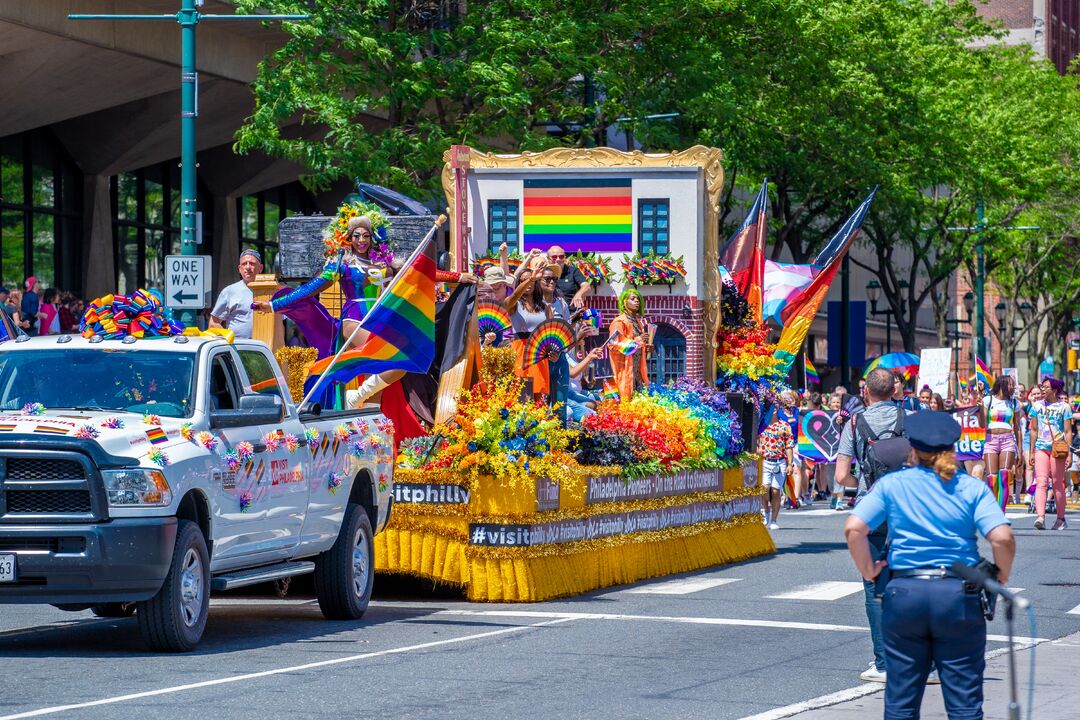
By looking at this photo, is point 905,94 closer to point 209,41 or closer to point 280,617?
point 209,41

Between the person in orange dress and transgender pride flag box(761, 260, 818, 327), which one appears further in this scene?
transgender pride flag box(761, 260, 818, 327)

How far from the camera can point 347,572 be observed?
13344 millimetres

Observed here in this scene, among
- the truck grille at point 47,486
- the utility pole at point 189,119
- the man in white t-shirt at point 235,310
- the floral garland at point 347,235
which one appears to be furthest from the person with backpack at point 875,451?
the utility pole at point 189,119

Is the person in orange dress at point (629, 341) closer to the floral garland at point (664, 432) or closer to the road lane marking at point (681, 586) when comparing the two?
the floral garland at point (664, 432)

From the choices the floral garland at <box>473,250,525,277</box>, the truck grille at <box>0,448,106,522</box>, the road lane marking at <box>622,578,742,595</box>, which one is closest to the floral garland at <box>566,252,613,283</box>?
the floral garland at <box>473,250,525,277</box>

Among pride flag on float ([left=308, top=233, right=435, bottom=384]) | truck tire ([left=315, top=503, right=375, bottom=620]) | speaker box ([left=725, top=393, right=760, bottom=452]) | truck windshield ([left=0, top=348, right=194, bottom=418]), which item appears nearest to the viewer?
truck windshield ([left=0, top=348, right=194, bottom=418])

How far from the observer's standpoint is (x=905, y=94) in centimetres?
4128

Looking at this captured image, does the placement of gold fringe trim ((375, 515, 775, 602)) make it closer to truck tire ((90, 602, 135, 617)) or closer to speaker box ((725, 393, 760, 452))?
truck tire ((90, 602, 135, 617))

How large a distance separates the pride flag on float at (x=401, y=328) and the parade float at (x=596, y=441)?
2.00 ft

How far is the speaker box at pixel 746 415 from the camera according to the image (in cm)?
2048

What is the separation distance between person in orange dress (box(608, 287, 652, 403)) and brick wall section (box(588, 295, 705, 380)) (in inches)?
57.0

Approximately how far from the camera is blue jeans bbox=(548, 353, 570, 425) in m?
17.7

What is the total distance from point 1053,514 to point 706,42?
1072 cm

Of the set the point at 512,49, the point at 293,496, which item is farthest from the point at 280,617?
the point at 512,49
